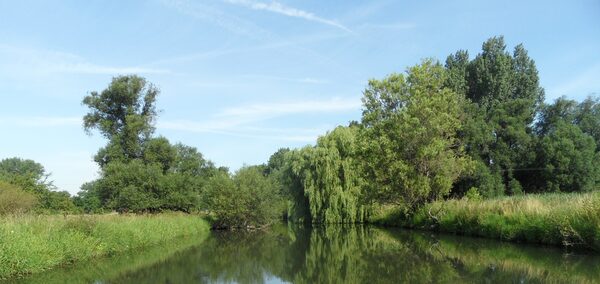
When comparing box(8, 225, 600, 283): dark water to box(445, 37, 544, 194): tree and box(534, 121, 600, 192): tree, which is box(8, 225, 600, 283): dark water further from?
box(534, 121, 600, 192): tree

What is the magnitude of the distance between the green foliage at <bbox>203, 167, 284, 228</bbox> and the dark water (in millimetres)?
14811

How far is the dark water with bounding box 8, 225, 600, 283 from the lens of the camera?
11.4 metres

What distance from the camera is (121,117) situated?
40500 mm

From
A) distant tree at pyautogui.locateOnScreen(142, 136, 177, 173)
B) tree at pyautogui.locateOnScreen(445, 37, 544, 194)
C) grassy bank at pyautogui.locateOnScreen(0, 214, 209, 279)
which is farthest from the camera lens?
tree at pyautogui.locateOnScreen(445, 37, 544, 194)

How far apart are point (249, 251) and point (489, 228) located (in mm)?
10777

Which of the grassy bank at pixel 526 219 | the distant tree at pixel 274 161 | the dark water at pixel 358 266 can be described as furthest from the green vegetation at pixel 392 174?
the distant tree at pixel 274 161

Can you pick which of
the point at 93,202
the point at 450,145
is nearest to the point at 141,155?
the point at 93,202

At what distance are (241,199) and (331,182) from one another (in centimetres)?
700

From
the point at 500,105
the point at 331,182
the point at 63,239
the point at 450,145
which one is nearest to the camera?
the point at 63,239

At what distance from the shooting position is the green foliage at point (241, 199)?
35.1 metres

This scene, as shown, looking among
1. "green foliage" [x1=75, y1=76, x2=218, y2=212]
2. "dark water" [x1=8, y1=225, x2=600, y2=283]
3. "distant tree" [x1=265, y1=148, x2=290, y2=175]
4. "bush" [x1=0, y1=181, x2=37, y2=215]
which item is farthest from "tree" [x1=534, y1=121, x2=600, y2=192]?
"distant tree" [x1=265, y1=148, x2=290, y2=175]

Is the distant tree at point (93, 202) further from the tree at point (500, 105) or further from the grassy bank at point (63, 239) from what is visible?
the tree at point (500, 105)

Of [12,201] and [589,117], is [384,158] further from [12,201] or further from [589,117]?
[589,117]

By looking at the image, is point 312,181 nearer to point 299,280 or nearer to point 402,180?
point 402,180
